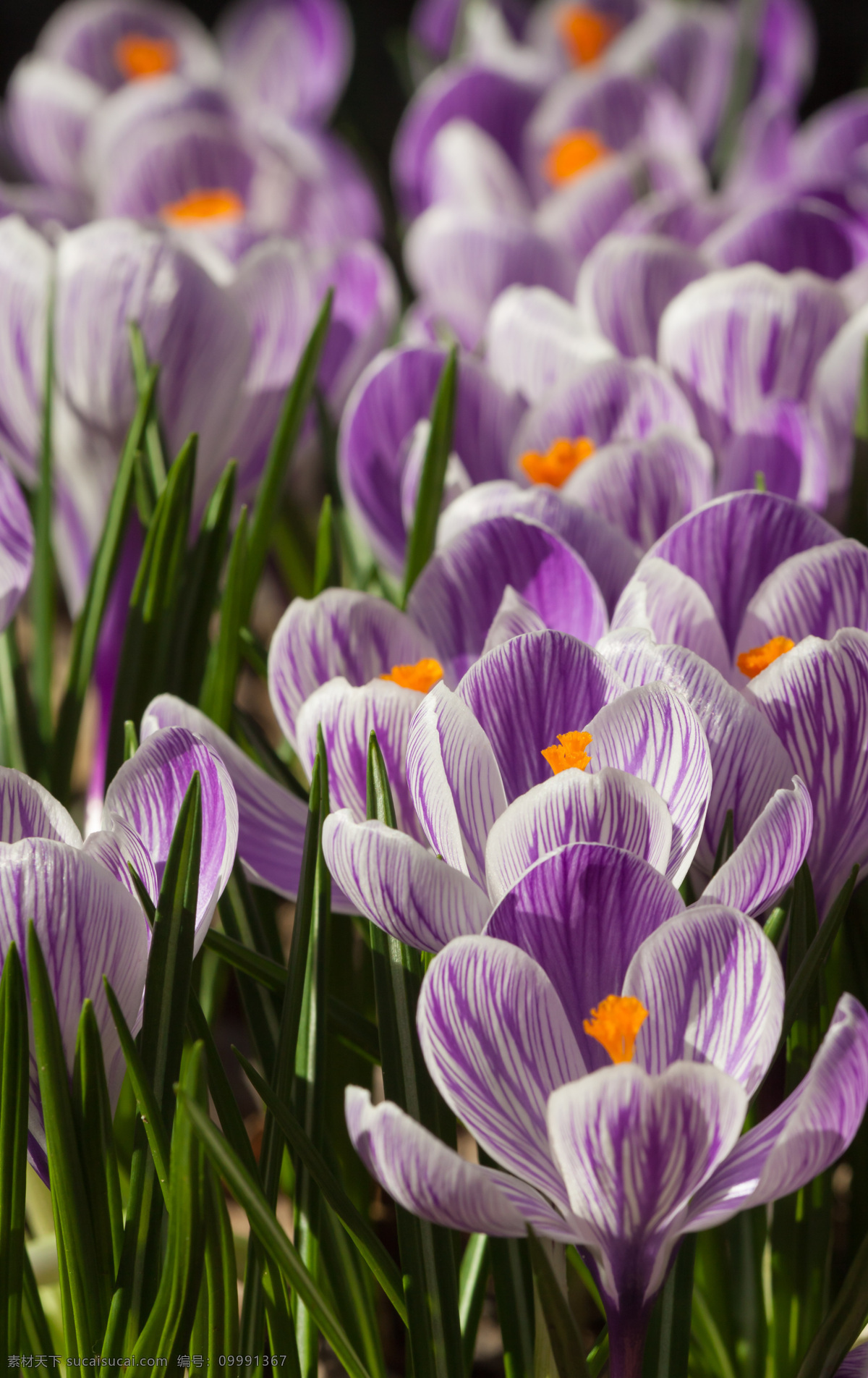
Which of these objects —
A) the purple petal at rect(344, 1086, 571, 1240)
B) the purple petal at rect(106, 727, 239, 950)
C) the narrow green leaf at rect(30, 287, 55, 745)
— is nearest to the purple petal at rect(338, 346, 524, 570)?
the narrow green leaf at rect(30, 287, 55, 745)

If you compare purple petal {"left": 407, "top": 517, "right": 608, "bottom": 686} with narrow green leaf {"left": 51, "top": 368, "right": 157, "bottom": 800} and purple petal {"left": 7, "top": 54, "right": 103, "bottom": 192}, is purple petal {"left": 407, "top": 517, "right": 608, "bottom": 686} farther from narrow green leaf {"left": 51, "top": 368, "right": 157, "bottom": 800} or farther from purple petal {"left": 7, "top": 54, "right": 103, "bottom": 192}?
purple petal {"left": 7, "top": 54, "right": 103, "bottom": 192}

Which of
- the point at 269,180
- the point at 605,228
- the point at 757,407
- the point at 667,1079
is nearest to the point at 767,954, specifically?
the point at 667,1079

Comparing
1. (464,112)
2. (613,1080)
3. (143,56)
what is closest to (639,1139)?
(613,1080)

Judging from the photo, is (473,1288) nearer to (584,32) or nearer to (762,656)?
(762,656)

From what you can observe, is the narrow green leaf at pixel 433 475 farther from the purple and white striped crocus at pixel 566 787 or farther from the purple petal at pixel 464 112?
the purple petal at pixel 464 112

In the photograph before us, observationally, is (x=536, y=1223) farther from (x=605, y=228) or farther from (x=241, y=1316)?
(x=605, y=228)
